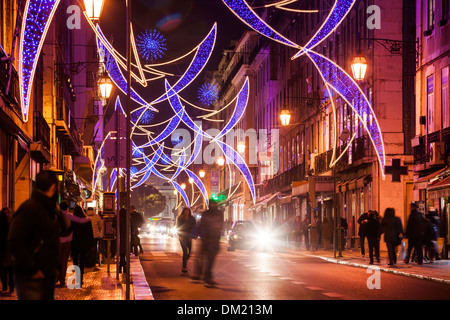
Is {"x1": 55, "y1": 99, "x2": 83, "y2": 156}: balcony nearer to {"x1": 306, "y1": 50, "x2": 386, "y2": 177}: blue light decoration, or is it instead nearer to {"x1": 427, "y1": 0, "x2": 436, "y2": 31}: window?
{"x1": 306, "y1": 50, "x2": 386, "y2": 177}: blue light decoration

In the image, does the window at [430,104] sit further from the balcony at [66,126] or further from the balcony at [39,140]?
the balcony at [66,126]

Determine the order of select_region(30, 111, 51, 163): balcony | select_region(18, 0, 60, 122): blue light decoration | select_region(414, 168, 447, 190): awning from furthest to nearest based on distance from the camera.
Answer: select_region(414, 168, 447, 190): awning < select_region(30, 111, 51, 163): balcony < select_region(18, 0, 60, 122): blue light decoration

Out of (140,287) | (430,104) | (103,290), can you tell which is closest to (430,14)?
(430,104)

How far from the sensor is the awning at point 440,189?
25.4 metres

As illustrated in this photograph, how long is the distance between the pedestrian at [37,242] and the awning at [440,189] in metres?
19.5

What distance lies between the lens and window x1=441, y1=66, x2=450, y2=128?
28.5 m

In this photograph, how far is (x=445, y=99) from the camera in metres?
28.9

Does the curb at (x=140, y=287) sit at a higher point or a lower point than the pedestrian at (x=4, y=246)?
lower

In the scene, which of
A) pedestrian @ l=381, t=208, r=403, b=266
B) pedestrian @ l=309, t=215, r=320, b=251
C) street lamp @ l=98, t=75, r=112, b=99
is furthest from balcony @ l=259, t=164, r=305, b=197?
street lamp @ l=98, t=75, r=112, b=99

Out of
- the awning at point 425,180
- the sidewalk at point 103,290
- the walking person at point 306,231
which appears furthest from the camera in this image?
the walking person at point 306,231

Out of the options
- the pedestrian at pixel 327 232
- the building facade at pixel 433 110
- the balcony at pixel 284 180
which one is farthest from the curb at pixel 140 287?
the balcony at pixel 284 180

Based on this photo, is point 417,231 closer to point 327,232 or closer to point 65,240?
point 65,240

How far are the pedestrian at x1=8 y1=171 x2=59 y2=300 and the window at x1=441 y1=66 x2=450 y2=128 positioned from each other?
22.9m

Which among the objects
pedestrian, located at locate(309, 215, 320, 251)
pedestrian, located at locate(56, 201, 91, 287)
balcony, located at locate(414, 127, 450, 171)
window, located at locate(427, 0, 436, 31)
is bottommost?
pedestrian, located at locate(309, 215, 320, 251)
